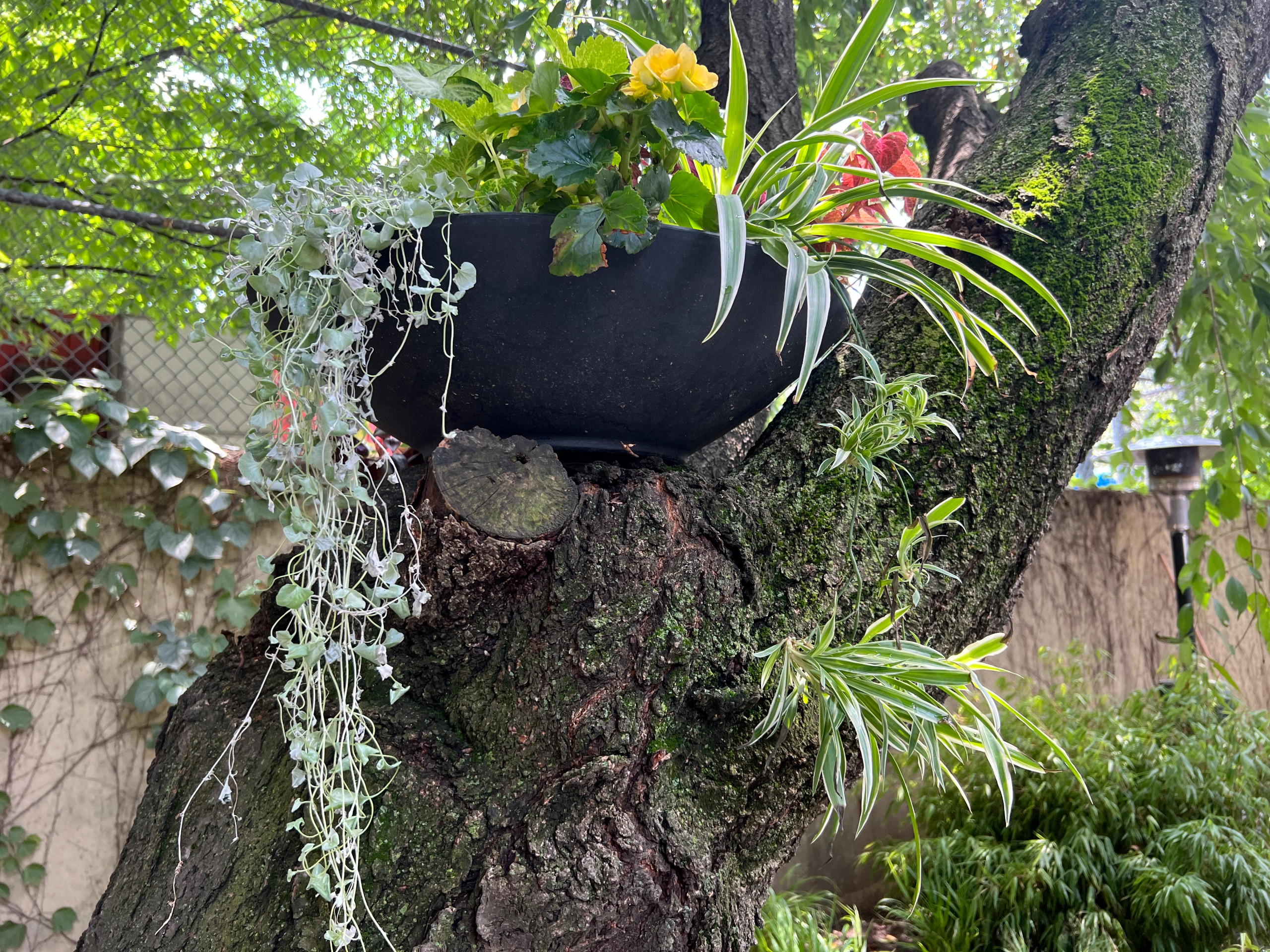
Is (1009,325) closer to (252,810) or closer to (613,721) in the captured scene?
(613,721)

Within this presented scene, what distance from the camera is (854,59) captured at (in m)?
0.77

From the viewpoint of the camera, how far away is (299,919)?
2.01 ft

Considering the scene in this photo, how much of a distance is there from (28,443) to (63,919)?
1231 millimetres

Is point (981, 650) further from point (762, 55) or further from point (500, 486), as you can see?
point (762, 55)

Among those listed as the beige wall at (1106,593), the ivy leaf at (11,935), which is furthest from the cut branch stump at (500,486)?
the beige wall at (1106,593)

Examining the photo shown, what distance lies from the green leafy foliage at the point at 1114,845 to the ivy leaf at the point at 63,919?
218 centimetres

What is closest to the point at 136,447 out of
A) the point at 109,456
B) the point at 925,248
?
the point at 109,456

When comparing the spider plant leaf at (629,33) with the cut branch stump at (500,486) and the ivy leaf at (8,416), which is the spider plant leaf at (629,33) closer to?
the cut branch stump at (500,486)

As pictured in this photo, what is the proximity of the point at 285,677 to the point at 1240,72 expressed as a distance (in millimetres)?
1375

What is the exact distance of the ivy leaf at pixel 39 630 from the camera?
2.13 m

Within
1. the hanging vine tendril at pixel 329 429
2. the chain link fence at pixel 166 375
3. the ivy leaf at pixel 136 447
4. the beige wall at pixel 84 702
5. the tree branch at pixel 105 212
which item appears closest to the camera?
the hanging vine tendril at pixel 329 429


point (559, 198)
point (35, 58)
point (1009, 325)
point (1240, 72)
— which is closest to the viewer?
point (559, 198)

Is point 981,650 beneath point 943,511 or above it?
beneath

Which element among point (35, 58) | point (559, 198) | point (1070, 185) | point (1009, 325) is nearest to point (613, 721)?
point (559, 198)
